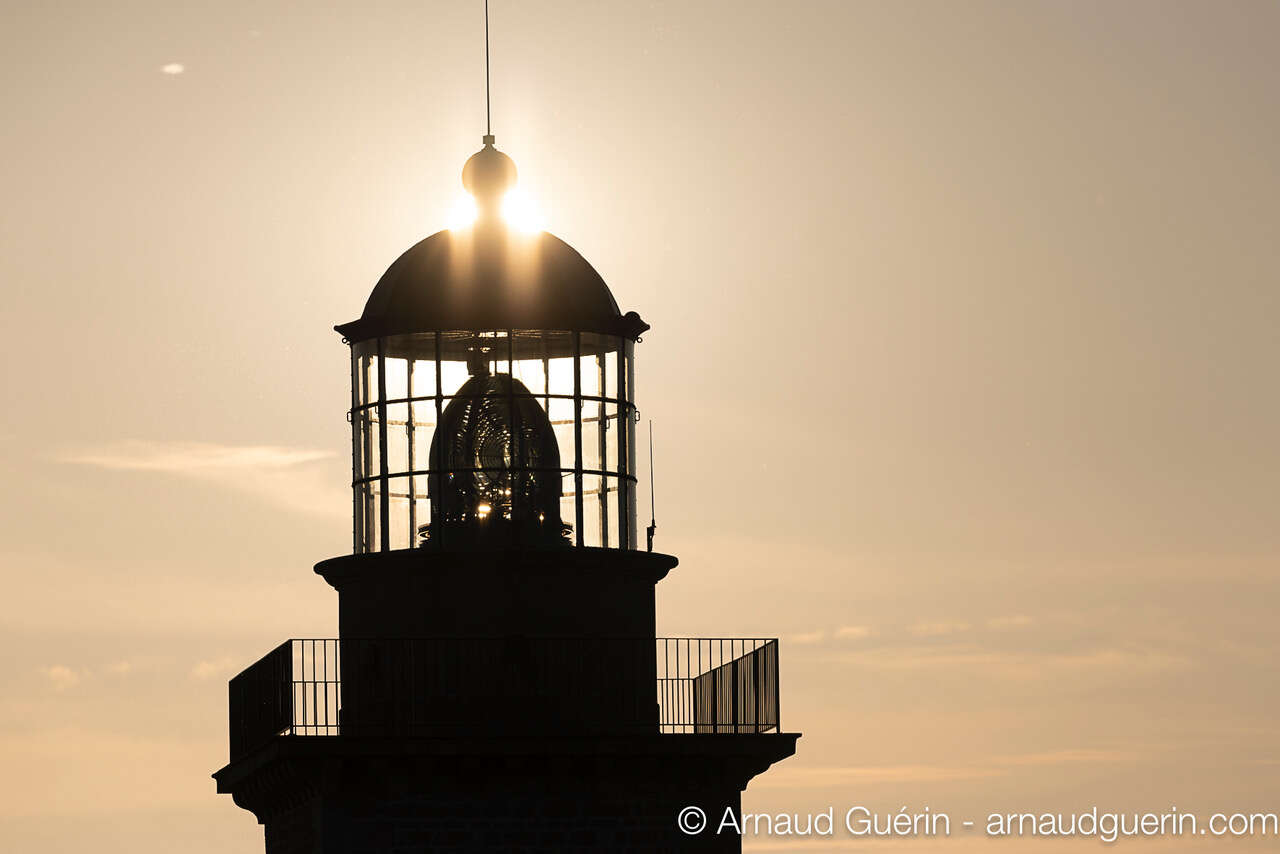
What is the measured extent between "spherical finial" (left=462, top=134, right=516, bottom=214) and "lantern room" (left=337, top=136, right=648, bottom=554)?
0.53 metres

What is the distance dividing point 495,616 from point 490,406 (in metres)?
2.01

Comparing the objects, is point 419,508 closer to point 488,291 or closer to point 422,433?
point 422,433

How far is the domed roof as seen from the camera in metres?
36.2

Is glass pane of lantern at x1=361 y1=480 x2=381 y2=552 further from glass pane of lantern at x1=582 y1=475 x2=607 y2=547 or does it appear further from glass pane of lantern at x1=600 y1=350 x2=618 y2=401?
glass pane of lantern at x1=600 y1=350 x2=618 y2=401

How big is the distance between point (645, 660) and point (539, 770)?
158 cm

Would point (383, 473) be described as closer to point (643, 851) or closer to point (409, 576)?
point (409, 576)

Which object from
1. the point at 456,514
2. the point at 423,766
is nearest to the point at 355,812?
the point at 423,766

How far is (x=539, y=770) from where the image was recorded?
3497 centimetres

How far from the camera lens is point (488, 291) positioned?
119ft

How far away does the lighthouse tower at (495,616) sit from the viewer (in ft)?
115
